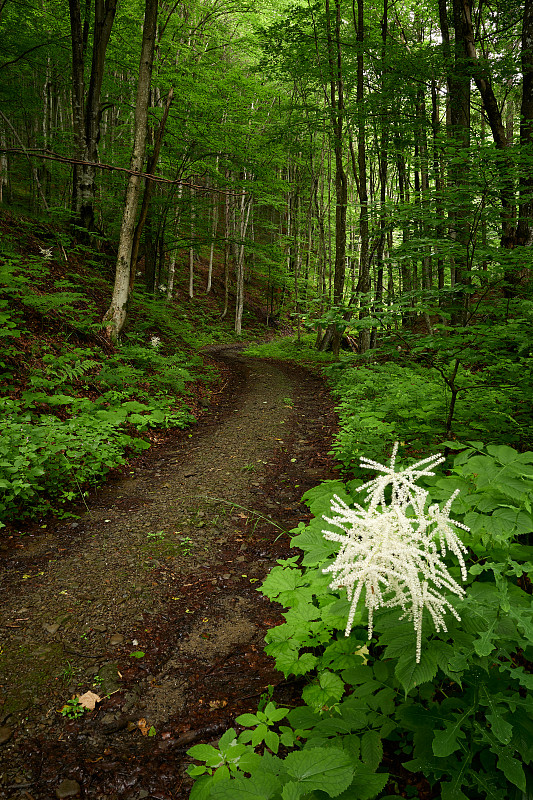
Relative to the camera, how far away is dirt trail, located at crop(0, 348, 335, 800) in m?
2.35

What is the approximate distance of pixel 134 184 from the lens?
32.6 feet

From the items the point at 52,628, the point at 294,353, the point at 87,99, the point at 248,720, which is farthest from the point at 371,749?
the point at 294,353

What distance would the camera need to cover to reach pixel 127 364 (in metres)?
9.55

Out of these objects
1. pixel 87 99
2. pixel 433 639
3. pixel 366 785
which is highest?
pixel 87 99

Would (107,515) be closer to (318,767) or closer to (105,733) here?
(105,733)

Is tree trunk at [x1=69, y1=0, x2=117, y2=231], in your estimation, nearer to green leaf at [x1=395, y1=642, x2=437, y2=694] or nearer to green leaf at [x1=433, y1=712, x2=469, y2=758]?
green leaf at [x1=395, y1=642, x2=437, y2=694]

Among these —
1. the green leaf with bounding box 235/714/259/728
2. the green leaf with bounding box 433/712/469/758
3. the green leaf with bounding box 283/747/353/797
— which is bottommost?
the green leaf with bounding box 235/714/259/728

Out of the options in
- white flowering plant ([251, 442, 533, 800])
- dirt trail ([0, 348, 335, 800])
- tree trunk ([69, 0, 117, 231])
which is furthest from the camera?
tree trunk ([69, 0, 117, 231])

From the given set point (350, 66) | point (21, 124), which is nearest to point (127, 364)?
point (350, 66)

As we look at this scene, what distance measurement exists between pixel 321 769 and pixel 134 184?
440 inches

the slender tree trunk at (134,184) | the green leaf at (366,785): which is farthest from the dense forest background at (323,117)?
the green leaf at (366,785)

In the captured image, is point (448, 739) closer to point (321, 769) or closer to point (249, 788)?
point (321, 769)

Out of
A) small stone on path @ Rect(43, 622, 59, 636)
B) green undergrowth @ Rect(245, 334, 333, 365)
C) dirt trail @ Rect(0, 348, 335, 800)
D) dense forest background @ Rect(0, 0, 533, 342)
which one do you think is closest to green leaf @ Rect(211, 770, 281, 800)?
dirt trail @ Rect(0, 348, 335, 800)

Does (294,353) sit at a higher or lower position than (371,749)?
higher
